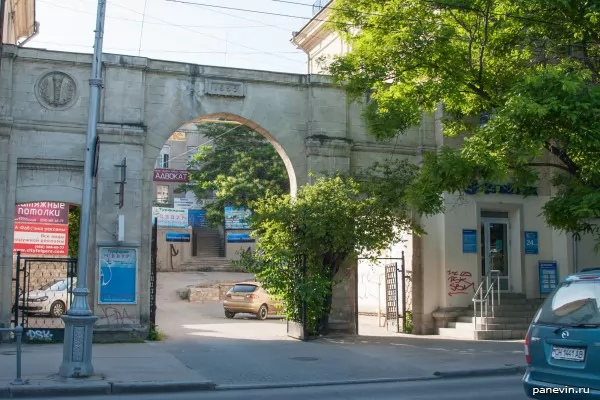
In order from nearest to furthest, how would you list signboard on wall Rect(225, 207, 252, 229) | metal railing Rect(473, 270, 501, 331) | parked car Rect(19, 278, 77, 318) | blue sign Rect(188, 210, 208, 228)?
metal railing Rect(473, 270, 501, 331) → parked car Rect(19, 278, 77, 318) → signboard on wall Rect(225, 207, 252, 229) → blue sign Rect(188, 210, 208, 228)

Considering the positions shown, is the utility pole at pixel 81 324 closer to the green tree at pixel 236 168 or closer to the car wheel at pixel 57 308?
the car wheel at pixel 57 308

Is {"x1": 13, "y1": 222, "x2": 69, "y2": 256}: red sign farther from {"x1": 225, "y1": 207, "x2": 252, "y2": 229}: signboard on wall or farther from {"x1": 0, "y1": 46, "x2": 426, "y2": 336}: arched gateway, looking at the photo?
{"x1": 225, "y1": 207, "x2": 252, "y2": 229}: signboard on wall

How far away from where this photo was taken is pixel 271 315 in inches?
1095

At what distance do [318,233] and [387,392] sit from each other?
6347 mm

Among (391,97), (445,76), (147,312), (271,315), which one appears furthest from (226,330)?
(445,76)

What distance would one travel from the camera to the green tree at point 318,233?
17.7m

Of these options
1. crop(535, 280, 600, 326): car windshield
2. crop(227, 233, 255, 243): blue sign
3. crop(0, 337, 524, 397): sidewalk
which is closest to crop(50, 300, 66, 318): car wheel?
crop(0, 337, 524, 397): sidewalk

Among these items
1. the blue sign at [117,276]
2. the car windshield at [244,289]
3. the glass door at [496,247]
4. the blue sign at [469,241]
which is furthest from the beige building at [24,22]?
the glass door at [496,247]

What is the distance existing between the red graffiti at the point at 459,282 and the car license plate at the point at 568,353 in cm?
1285

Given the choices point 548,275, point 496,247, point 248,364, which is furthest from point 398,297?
point 248,364

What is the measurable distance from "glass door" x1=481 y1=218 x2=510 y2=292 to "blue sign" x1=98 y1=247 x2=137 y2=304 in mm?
10543

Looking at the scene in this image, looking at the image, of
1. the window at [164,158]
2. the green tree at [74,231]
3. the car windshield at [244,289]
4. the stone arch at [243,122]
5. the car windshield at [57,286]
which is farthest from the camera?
the window at [164,158]

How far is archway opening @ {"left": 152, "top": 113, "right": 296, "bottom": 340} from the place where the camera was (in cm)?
2488

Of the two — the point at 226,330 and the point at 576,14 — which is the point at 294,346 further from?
the point at 576,14
